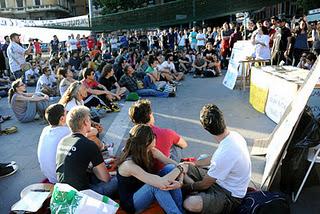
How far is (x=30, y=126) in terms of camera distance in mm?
7633

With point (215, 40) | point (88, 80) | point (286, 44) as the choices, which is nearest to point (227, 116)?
point (88, 80)

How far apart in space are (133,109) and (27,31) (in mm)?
17296

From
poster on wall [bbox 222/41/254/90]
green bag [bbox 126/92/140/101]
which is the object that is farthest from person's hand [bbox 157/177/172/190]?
poster on wall [bbox 222/41/254/90]

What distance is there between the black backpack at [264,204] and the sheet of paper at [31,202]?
1.88 meters

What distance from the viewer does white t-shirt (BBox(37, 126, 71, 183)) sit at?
12.7ft

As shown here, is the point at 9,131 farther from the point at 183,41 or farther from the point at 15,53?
the point at 183,41

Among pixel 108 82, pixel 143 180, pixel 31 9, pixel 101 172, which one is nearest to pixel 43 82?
pixel 108 82

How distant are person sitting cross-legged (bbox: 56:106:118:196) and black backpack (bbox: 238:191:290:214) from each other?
53.1 inches

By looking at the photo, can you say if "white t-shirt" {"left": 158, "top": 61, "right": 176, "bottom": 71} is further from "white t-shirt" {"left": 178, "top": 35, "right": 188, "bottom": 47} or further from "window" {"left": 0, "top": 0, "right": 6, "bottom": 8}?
"window" {"left": 0, "top": 0, "right": 6, "bottom": 8}

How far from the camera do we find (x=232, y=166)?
125 inches

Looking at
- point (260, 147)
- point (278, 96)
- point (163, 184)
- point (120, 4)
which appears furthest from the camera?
point (120, 4)

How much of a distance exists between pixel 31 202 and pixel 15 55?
24.9ft

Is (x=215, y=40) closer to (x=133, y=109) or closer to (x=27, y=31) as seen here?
(x=27, y=31)

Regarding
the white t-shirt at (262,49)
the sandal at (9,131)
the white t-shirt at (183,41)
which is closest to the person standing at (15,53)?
the sandal at (9,131)
